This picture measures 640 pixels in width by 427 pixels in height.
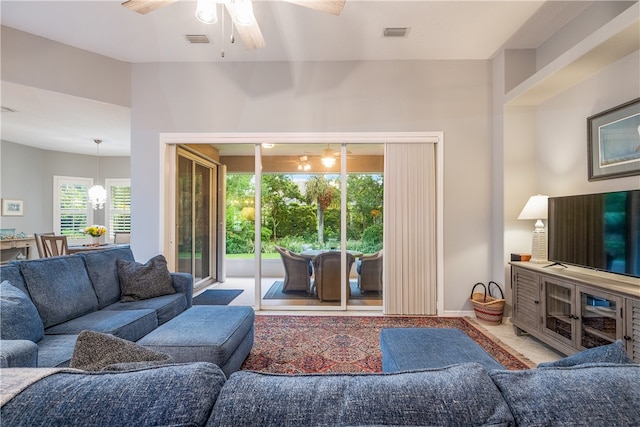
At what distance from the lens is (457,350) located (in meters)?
1.70

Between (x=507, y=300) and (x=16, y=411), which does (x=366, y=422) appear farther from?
(x=507, y=300)

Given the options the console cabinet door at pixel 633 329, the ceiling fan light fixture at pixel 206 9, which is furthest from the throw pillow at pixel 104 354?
the console cabinet door at pixel 633 329

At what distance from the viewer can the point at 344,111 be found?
12.2ft

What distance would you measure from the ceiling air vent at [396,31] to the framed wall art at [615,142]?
1948 mm

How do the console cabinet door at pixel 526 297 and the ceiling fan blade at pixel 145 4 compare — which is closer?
the ceiling fan blade at pixel 145 4

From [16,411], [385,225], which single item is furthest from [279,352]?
[16,411]

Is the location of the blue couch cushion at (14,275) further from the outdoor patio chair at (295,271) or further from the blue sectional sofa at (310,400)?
the outdoor patio chair at (295,271)

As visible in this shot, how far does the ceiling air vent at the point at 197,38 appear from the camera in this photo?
3187mm

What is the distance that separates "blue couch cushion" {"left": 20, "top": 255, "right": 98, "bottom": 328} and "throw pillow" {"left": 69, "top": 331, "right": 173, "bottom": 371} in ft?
5.61

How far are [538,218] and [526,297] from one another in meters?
0.83

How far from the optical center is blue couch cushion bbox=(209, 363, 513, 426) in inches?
23.7

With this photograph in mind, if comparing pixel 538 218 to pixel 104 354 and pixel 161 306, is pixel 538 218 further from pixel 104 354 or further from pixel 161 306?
pixel 161 306

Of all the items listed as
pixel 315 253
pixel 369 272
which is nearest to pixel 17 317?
pixel 315 253

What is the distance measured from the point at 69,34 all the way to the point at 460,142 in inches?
182
